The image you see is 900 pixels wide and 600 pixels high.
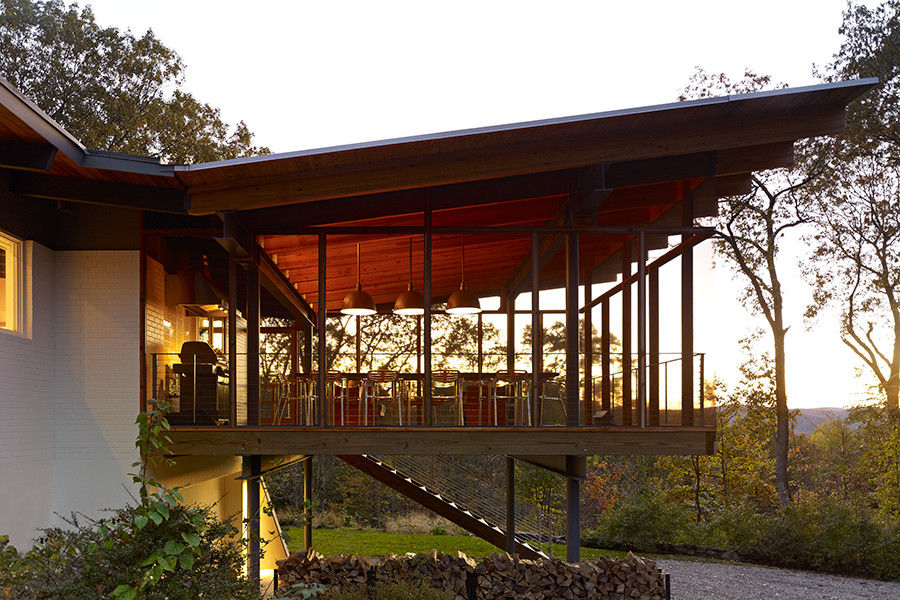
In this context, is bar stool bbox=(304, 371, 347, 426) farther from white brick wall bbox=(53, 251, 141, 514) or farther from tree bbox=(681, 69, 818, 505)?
tree bbox=(681, 69, 818, 505)

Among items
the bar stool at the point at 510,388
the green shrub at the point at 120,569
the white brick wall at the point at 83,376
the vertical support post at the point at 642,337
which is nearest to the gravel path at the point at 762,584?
the bar stool at the point at 510,388

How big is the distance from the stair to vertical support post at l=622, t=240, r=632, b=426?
3.87 metres

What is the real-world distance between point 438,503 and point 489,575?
5.68 metres

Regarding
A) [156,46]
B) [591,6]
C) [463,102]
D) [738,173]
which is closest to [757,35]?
[591,6]

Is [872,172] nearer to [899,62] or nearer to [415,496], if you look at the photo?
[899,62]

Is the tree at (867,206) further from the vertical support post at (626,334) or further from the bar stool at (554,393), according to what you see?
the bar stool at (554,393)

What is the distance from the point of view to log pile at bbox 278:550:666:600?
9.80 meters

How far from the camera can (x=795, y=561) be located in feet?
50.6

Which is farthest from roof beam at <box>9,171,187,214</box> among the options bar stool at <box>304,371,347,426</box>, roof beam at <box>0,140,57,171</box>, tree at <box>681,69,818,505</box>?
tree at <box>681,69,818,505</box>

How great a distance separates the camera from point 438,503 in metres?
15.6

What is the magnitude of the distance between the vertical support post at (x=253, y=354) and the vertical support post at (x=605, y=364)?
12.5 ft

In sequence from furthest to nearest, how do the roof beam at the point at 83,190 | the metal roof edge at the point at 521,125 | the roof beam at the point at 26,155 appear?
1. the roof beam at the point at 83,190
2. the metal roof edge at the point at 521,125
3. the roof beam at the point at 26,155

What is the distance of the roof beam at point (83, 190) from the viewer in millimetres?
8906

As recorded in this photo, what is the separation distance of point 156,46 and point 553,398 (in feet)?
48.6
